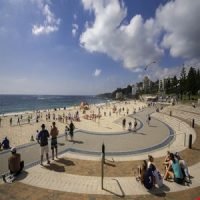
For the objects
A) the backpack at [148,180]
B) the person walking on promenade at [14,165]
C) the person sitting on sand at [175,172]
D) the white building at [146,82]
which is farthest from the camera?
the white building at [146,82]

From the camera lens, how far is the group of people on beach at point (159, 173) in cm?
770

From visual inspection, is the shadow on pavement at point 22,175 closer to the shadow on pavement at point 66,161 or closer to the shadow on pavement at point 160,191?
the shadow on pavement at point 66,161

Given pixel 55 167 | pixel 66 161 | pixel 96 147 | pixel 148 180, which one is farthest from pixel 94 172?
pixel 96 147

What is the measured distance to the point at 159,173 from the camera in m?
8.02

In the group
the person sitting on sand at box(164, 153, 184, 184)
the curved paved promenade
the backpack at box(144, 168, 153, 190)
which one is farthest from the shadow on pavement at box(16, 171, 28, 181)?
the person sitting on sand at box(164, 153, 184, 184)

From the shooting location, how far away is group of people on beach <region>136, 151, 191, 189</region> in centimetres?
770

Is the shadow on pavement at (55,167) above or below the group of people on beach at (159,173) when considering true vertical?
below

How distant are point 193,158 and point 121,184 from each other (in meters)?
5.54

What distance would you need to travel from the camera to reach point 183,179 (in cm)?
823

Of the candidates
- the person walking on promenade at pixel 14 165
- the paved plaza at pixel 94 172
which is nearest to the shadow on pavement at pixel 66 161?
the paved plaza at pixel 94 172

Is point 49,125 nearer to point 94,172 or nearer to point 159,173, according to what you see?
point 94,172

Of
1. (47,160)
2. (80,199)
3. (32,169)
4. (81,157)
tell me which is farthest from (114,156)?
(80,199)

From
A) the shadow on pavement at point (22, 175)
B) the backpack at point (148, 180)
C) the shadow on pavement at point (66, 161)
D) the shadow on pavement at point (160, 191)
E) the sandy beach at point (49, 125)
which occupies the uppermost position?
the backpack at point (148, 180)

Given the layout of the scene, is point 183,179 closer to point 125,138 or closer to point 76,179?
point 76,179
